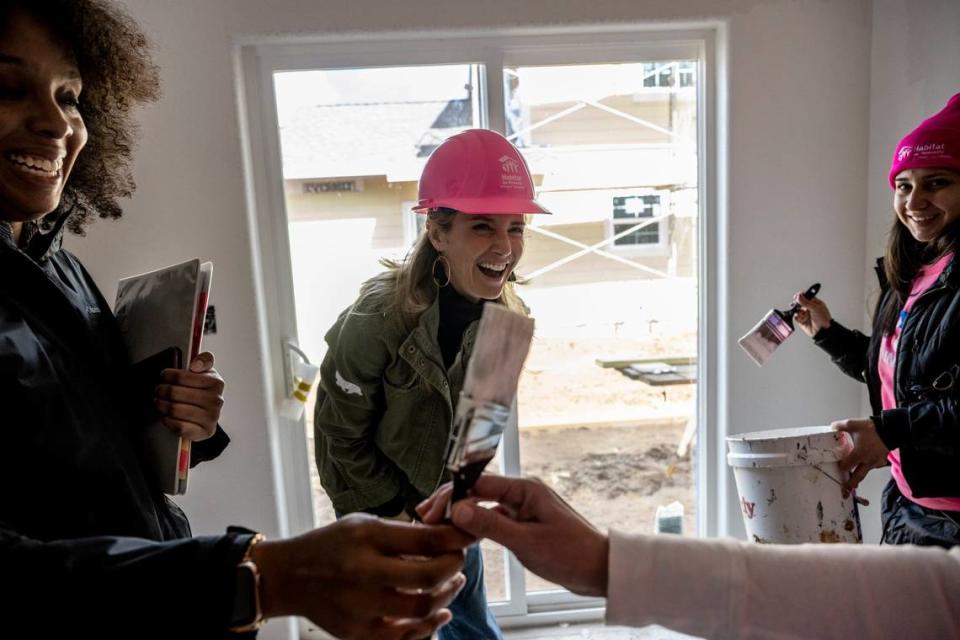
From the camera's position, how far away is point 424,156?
2.06m

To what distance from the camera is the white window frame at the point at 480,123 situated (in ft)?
6.30

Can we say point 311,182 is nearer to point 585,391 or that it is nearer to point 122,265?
point 122,265

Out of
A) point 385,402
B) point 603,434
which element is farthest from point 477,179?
point 603,434

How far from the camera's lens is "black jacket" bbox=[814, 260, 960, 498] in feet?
4.09

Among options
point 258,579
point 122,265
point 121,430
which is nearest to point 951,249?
point 258,579

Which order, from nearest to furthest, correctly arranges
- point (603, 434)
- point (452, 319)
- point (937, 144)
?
point (937, 144) < point (452, 319) < point (603, 434)

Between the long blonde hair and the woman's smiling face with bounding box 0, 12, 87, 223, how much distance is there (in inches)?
29.8

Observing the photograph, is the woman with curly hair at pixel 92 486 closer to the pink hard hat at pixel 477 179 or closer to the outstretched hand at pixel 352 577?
the outstretched hand at pixel 352 577

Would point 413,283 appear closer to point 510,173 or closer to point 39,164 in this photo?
point 510,173

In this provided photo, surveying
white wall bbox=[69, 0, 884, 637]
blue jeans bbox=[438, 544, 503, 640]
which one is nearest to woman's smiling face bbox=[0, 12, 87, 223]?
white wall bbox=[69, 0, 884, 637]

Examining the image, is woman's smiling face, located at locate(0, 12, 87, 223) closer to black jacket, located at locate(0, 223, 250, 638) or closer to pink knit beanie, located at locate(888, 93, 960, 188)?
black jacket, located at locate(0, 223, 250, 638)

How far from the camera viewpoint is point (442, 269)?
1525 millimetres

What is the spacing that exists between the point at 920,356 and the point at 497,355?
1.18m

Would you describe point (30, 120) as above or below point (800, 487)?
above
